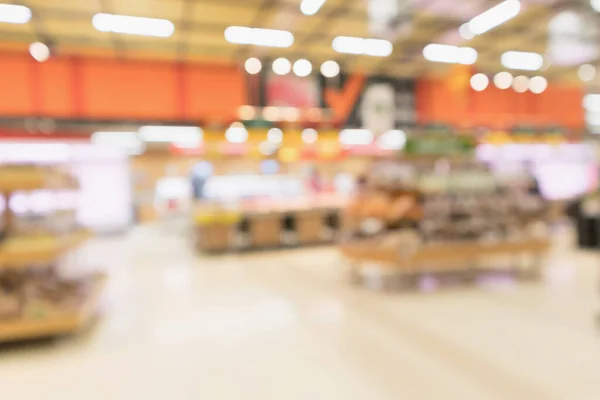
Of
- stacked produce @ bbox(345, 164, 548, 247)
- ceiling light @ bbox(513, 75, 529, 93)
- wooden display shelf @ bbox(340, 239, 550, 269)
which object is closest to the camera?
wooden display shelf @ bbox(340, 239, 550, 269)

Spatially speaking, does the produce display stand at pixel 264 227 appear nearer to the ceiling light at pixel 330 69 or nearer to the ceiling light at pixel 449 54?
the ceiling light at pixel 330 69

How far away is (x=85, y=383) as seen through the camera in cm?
305

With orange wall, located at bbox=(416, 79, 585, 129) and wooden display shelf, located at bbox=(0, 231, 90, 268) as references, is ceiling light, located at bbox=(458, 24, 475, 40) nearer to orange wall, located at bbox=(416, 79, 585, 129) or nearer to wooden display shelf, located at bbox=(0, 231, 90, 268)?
orange wall, located at bbox=(416, 79, 585, 129)

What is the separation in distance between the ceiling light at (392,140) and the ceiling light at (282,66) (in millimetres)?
3046

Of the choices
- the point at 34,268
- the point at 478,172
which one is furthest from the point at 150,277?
the point at 478,172

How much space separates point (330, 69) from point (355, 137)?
6.35 ft

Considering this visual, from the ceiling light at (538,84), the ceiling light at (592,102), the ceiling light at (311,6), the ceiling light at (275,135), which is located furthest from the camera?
the ceiling light at (592,102)

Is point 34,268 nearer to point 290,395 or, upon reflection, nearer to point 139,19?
point 290,395

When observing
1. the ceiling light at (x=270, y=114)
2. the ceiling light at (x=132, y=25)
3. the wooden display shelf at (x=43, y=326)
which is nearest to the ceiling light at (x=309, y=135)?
the ceiling light at (x=270, y=114)

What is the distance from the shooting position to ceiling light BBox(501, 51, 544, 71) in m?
9.87

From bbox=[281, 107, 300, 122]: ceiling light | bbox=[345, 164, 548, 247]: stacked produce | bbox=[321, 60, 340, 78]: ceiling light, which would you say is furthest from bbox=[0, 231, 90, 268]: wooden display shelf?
bbox=[321, 60, 340, 78]: ceiling light

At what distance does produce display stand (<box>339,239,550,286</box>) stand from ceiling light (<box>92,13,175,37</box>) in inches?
207

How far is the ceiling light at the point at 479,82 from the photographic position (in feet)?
37.1

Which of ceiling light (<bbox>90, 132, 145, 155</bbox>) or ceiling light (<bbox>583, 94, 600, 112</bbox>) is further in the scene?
ceiling light (<bbox>583, 94, 600, 112</bbox>)
